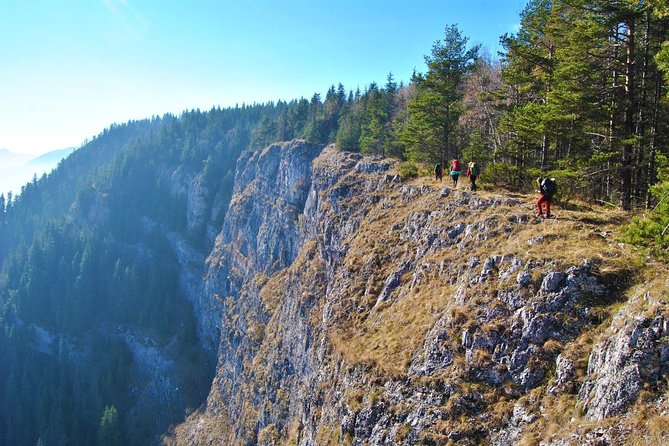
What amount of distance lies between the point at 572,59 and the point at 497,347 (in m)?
15.3

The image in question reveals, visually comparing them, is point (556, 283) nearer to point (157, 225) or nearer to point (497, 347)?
point (497, 347)

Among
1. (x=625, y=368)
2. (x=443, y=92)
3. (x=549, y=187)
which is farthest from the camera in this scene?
(x=443, y=92)

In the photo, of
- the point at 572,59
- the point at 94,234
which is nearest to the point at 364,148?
the point at 572,59

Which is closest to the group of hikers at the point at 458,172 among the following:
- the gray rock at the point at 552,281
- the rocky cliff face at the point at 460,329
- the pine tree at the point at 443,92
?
the rocky cliff face at the point at 460,329

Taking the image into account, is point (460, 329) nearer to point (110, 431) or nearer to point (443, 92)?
point (443, 92)

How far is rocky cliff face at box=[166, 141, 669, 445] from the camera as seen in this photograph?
12.1 metres

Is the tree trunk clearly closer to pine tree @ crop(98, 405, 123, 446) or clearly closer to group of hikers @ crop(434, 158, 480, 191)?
group of hikers @ crop(434, 158, 480, 191)

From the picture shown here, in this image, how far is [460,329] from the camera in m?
17.0

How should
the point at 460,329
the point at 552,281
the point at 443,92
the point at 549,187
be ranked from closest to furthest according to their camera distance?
the point at 552,281 → the point at 460,329 → the point at 549,187 → the point at 443,92

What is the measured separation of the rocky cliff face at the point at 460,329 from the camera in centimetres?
1211

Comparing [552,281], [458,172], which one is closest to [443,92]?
[458,172]

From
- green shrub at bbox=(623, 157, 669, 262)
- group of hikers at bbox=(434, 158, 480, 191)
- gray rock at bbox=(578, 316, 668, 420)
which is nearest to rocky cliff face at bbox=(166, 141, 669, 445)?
gray rock at bbox=(578, 316, 668, 420)

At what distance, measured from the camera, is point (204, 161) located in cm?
13650

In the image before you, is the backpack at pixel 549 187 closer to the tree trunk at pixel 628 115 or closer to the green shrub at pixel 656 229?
the tree trunk at pixel 628 115
